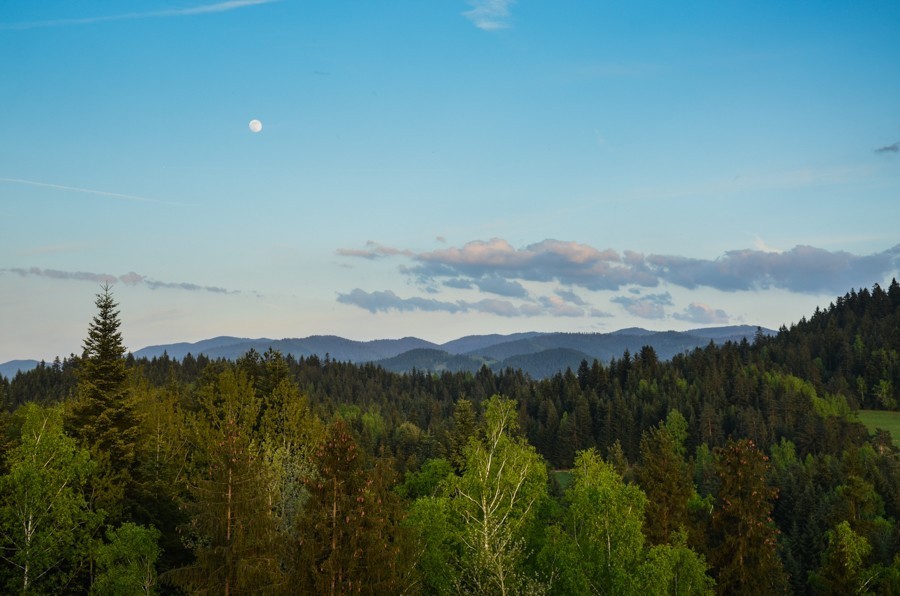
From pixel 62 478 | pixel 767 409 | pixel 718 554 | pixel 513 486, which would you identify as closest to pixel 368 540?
pixel 513 486

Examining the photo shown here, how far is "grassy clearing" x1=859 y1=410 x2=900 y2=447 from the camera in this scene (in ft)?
514

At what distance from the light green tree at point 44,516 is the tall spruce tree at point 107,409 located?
3805 millimetres

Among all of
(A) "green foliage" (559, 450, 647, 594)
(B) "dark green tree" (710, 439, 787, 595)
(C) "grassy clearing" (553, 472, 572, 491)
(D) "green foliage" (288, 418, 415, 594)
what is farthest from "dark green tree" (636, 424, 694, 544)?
(C) "grassy clearing" (553, 472, 572, 491)

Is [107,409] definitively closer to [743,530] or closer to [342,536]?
[342,536]

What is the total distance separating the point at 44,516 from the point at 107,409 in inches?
351

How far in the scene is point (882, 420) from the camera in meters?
170

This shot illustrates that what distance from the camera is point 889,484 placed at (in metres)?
103

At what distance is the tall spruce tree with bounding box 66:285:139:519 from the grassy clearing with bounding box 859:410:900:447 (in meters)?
156

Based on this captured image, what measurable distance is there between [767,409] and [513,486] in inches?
5764

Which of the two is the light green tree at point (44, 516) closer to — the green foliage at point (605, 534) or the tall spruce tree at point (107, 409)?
the tall spruce tree at point (107, 409)

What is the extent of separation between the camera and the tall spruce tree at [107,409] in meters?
39.6

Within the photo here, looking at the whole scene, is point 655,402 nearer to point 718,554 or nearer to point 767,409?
point 767,409

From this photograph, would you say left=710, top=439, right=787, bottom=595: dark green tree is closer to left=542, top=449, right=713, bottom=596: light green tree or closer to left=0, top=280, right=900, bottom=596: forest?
left=0, top=280, right=900, bottom=596: forest

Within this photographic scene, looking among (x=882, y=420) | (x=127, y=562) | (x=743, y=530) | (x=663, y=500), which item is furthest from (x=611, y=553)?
(x=882, y=420)
